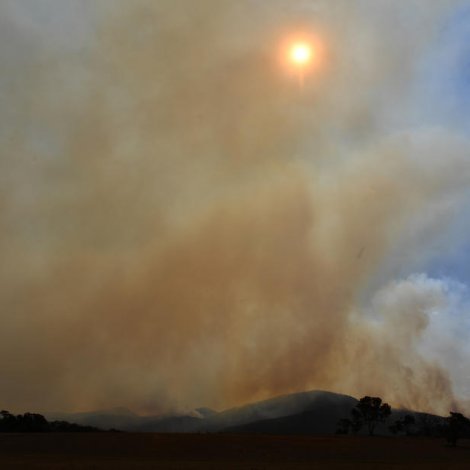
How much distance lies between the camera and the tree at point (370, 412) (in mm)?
193250

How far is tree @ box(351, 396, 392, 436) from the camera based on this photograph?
193m

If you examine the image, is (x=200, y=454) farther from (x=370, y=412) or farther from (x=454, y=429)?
(x=370, y=412)

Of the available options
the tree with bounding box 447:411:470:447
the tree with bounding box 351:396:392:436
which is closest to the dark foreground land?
the tree with bounding box 447:411:470:447

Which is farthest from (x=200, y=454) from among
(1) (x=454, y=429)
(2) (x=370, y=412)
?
(2) (x=370, y=412)

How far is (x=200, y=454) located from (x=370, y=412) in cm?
11819

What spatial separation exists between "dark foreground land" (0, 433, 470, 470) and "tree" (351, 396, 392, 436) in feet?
253

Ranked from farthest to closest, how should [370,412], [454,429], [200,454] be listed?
[370,412]
[454,429]
[200,454]

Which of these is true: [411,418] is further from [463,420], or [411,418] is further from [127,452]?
[127,452]

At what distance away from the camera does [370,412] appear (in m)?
194

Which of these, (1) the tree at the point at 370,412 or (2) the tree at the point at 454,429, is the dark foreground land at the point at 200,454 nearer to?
(2) the tree at the point at 454,429

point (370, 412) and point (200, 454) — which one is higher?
point (370, 412)

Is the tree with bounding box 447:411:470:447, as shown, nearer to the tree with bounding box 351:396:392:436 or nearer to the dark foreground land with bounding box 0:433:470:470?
the dark foreground land with bounding box 0:433:470:470

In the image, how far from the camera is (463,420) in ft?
453

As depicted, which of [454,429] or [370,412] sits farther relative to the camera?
[370,412]
